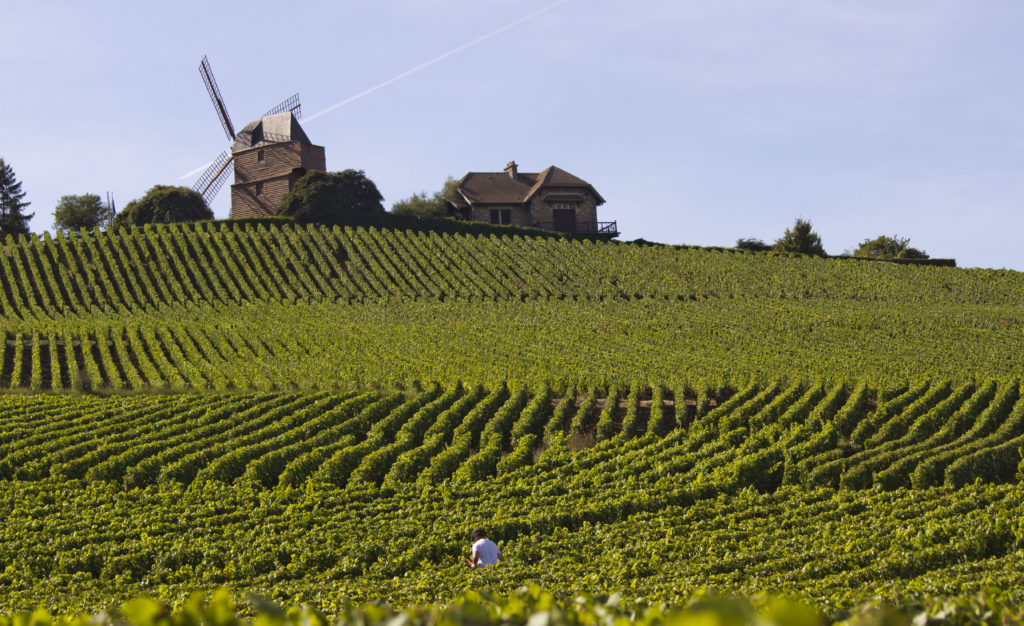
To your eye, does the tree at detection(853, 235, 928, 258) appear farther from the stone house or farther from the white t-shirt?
the white t-shirt

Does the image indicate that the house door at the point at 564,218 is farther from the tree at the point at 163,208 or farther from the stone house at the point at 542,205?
the tree at the point at 163,208

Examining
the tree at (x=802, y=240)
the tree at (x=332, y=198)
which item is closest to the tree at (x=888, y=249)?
the tree at (x=802, y=240)

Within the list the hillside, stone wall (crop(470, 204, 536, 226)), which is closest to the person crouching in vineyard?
the hillside

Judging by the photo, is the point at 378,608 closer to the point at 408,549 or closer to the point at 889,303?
the point at 408,549

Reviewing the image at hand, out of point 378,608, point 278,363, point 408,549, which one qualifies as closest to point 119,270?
point 278,363

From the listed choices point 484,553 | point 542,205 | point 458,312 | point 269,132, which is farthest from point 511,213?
point 484,553

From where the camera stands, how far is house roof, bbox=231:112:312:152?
2830 inches

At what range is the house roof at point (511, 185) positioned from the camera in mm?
74625

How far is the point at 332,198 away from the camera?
64.2m

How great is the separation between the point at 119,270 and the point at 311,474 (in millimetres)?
37230

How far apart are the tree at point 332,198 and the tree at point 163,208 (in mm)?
7099

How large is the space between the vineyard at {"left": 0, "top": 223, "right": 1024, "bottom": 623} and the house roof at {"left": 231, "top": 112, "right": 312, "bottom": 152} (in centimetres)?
2457

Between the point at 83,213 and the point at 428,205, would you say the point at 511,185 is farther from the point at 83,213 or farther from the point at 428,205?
the point at 83,213

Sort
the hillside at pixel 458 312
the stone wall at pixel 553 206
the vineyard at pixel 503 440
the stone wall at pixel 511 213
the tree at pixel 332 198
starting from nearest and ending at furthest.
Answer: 1. the vineyard at pixel 503 440
2. the hillside at pixel 458 312
3. the tree at pixel 332 198
4. the stone wall at pixel 553 206
5. the stone wall at pixel 511 213
